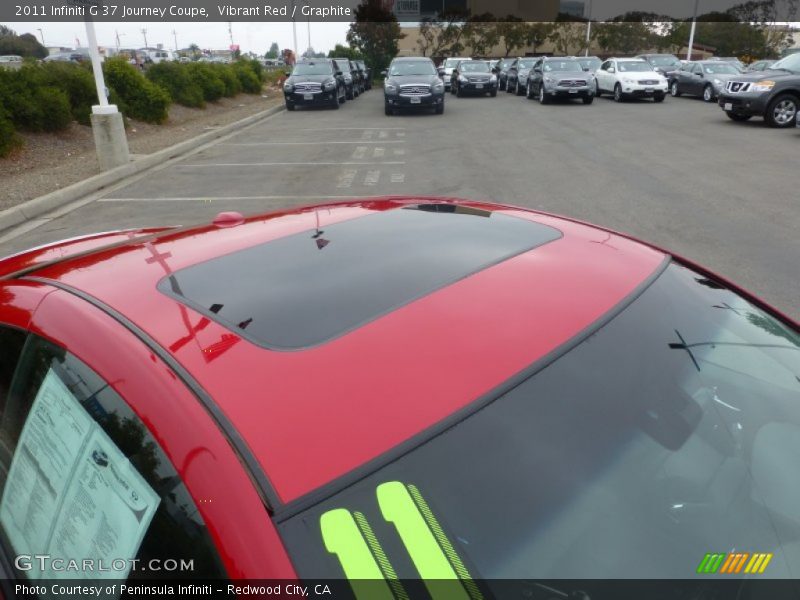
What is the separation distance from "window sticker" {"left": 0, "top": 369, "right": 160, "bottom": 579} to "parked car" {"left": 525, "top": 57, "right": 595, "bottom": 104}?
915 inches

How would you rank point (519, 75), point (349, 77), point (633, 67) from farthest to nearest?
point (349, 77) < point (519, 75) < point (633, 67)

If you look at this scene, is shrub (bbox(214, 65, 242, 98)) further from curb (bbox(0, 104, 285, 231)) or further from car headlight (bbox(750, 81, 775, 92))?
car headlight (bbox(750, 81, 775, 92))

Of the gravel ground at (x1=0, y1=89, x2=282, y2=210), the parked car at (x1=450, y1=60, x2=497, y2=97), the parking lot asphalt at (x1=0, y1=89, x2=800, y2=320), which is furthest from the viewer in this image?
the parked car at (x1=450, y1=60, x2=497, y2=97)

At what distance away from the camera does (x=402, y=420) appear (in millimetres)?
1132

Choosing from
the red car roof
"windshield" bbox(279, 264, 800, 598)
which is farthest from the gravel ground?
"windshield" bbox(279, 264, 800, 598)

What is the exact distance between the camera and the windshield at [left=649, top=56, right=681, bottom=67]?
2919cm

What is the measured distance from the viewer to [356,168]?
37.9 feet

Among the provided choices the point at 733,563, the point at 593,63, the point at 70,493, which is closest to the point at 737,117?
the point at 593,63

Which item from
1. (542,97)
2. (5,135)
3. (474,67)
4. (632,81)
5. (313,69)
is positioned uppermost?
(313,69)

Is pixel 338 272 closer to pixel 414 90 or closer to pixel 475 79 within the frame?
pixel 414 90

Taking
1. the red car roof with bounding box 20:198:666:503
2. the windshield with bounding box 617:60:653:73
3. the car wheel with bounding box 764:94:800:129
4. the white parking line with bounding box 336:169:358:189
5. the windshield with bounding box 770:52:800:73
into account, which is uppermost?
the red car roof with bounding box 20:198:666:503

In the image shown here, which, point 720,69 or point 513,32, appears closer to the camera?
point 720,69

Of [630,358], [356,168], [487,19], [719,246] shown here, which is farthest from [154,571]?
[487,19]

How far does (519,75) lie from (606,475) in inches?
1170
